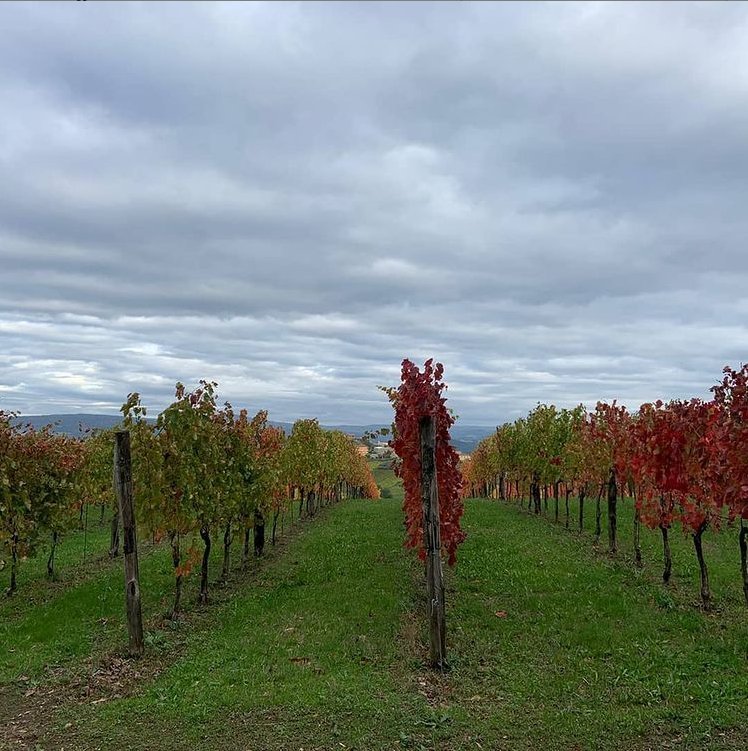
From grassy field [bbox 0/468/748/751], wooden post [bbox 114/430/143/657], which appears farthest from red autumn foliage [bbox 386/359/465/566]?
wooden post [bbox 114/430/143/657]

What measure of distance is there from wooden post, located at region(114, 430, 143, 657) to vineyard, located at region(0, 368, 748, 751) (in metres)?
0.12

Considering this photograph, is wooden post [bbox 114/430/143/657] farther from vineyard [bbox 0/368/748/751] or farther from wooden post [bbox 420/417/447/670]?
wooden post [bbox 420/417/447/670]

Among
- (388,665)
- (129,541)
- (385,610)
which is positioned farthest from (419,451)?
(129,541)

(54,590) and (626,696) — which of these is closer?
(626,696)

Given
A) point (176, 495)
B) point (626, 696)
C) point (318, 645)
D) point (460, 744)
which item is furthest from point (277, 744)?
point (176, 495)

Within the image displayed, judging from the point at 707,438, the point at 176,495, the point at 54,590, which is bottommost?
the point at 54,590

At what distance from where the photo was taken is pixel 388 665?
975 cm

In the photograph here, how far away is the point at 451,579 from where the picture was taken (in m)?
15.9

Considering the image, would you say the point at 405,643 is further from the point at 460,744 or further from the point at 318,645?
the point at 460,744

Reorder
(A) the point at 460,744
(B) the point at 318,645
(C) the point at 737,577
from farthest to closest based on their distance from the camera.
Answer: (C) the point at 737,577 → (B) the point at 318,645 → (A) the point at 460,744

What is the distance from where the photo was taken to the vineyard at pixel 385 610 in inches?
304

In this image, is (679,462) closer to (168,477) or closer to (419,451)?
(419,451)

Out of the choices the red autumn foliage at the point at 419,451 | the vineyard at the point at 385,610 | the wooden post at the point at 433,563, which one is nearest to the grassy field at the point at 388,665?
the vineyard at the point at 385,610

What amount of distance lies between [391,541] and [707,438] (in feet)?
43.6
